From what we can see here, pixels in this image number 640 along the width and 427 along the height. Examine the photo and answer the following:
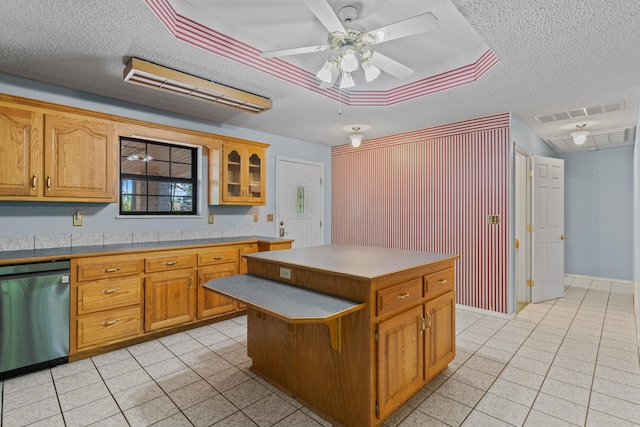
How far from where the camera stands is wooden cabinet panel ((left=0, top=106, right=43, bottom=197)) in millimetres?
2557

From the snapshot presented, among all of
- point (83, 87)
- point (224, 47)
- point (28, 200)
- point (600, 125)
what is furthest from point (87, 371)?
point (600, 125)

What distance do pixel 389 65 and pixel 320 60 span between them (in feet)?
2.85

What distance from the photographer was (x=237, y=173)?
4.10 meters

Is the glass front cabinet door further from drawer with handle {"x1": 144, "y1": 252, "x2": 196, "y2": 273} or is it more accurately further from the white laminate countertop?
the white laminate countertop

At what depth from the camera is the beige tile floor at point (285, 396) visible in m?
1.95

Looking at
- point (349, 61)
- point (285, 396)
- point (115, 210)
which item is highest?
point (349, 61)

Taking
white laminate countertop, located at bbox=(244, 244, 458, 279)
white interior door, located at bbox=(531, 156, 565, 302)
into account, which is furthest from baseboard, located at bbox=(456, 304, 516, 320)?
white laminate countertop, located at bbox=(244, 244, 458, 279)

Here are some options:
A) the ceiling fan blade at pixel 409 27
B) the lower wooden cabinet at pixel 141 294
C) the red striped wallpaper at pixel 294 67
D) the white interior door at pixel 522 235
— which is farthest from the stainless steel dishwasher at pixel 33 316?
the white interior door at pixel 522 235

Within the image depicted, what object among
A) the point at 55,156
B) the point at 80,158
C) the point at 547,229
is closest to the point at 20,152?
the point at 55,156

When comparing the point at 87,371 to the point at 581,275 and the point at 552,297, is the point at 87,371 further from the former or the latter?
the point at 581,275

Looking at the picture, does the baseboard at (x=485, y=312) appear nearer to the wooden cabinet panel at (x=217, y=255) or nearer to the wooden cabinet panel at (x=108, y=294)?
the wooden cabinet panel at (x=217, y=255)

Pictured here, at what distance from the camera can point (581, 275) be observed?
5.92 m

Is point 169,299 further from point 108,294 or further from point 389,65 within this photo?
point 389,65

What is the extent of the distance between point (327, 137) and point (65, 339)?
12.8ft
